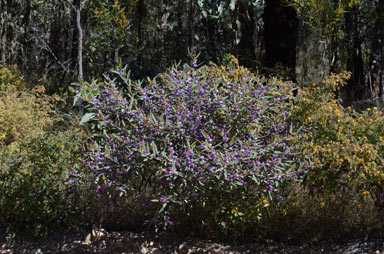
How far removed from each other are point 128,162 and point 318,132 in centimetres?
163

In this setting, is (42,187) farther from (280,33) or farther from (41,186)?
(280,33)

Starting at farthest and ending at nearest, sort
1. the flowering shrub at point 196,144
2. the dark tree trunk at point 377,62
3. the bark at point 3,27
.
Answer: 1. the bark at point 3,27
2. the dark tree trunk at point 377,62
3. the flowering shrub at point 196,144

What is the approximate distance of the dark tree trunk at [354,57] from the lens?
32.8 feet

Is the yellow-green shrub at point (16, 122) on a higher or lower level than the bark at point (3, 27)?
lower

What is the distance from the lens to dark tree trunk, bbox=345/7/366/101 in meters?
10.0

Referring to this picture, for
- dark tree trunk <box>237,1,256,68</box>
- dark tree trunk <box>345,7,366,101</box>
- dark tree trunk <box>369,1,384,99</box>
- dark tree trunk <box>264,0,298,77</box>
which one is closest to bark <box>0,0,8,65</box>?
dark tree trunk <box>237,1,256,68</box>

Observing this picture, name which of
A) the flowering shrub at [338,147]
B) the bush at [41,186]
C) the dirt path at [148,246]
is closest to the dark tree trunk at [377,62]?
the flowering shrub at [338,147]

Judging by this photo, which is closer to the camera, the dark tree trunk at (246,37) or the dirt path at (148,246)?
the dirt path at (148,246)

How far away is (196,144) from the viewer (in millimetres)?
4062

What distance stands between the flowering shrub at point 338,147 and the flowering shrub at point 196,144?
19 centimetres

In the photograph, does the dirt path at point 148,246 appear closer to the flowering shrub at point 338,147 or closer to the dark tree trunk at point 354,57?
the flowering shrub at point 338,147

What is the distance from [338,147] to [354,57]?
6.98m

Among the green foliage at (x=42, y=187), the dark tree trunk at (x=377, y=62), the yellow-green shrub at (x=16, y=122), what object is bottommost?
the green foliage at (x=42, y=187)

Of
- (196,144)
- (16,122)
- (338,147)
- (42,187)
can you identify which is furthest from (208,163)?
(16,122)
